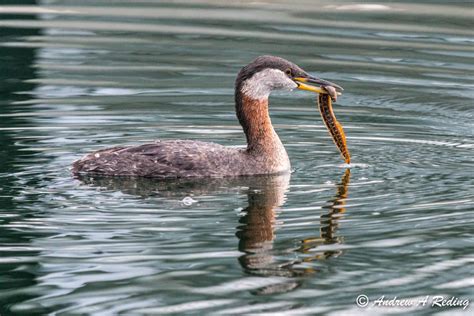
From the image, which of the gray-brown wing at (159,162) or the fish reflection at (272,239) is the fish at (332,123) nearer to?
the fish reflection at (272,239)

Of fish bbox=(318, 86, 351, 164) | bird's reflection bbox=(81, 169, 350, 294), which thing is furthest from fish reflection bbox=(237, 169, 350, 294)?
fish bbox=(318, 86, 351, 164)

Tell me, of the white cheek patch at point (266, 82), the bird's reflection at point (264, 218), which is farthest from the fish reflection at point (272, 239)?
the white cheek patch at point (266, 82)

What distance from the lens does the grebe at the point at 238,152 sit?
39.3 ft

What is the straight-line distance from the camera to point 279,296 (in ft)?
27.0

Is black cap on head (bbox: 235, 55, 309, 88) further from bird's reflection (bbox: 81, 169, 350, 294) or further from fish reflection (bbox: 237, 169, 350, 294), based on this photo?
fish reflection (bbox: 237, 169, 350, 294)

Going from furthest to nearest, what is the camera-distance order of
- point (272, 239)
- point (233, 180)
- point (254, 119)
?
point (254, 119), point (233, 180), point (272, 239)

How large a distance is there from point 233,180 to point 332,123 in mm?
1241

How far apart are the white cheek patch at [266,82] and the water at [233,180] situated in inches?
31.4

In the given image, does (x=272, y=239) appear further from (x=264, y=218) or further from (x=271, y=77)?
(x=271, y=77)

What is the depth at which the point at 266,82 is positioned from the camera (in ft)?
41.0

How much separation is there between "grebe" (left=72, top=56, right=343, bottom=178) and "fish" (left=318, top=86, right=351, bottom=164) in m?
0.05

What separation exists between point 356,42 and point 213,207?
8.83 meters

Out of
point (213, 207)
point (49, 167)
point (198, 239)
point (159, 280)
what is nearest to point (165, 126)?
point (49, 167)

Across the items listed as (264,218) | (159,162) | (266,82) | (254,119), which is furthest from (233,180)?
(264,218)
